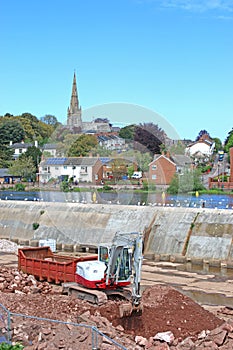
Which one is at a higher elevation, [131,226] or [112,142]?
[112,142]

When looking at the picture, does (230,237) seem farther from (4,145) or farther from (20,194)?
(4,145)

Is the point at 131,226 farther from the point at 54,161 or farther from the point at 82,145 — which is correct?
the point at 82,145

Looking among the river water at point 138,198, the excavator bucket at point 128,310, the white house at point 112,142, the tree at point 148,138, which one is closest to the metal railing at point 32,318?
the excavator bucket at point 128,310

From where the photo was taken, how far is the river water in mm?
29812

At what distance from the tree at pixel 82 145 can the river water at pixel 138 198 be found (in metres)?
3.29

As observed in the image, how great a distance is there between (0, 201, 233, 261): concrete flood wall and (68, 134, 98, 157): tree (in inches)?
608

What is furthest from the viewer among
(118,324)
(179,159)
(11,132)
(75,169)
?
(11,132)

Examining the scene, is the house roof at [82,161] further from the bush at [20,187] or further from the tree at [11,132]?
the tree at [11,132]

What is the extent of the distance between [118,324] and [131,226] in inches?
935

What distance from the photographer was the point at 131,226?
4400cm

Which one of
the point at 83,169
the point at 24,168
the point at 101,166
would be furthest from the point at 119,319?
the point at 24,168

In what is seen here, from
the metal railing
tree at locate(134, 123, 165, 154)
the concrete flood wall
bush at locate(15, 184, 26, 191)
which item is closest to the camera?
the metal railing

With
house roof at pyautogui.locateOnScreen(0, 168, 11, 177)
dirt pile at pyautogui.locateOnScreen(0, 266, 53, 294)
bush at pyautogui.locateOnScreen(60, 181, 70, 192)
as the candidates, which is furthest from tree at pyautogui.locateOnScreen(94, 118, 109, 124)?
house roof at pyautogui.locateOnScreen(0, 168, 11, 177)

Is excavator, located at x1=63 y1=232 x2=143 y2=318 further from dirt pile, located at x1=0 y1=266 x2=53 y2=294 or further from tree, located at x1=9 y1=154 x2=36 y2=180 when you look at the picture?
tree, located at x1=9 y1=154 x2=36 y2=180
